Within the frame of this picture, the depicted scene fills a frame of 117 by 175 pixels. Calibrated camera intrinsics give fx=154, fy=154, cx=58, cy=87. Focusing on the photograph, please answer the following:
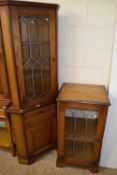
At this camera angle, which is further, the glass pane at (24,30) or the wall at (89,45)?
the wall at (89,45)

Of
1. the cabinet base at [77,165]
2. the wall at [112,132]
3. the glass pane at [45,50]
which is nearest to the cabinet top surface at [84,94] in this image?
the wall at [112,132]

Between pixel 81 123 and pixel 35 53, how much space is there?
93 cm

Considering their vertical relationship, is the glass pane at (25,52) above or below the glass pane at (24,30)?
below

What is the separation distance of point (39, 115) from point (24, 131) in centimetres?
24

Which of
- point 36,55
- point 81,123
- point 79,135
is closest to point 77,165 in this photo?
point 79,135

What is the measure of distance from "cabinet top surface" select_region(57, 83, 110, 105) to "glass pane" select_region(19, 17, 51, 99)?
233mm

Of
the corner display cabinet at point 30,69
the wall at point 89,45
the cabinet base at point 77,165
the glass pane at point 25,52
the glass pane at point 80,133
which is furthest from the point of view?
the cabinet base at point 77,165

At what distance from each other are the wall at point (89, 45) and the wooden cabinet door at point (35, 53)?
0.25 metres

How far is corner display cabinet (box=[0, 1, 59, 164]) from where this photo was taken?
130 cm

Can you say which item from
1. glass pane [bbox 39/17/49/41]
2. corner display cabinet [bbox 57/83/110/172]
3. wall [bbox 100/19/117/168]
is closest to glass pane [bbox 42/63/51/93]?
corner display cabinet [bbox 57/83/110/172]

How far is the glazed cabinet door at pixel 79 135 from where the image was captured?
159 cm

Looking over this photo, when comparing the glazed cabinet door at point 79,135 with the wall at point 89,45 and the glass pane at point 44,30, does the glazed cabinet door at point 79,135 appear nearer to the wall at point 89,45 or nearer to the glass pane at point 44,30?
the wall at point 89,45

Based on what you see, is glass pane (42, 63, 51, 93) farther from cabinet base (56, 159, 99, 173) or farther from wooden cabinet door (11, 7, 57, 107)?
cabinet base (56, 159, 99, 173)

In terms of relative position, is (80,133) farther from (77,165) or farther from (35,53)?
(35,53)
